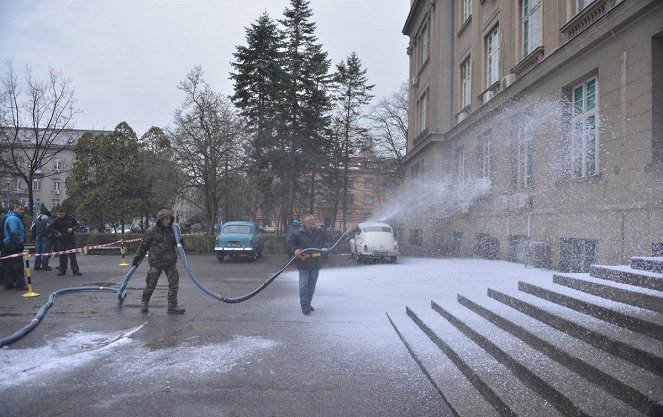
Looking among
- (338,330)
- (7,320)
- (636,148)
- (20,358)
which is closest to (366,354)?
(338,330)

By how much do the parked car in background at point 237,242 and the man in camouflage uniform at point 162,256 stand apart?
1310 centimetres

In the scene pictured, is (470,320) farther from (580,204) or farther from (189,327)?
(580,204)

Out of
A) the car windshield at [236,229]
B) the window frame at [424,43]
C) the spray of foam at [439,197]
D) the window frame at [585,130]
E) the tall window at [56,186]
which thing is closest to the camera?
the window frame at [585,130]

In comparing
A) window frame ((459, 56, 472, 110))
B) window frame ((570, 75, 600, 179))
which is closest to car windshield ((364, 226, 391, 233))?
window frame ((459, 56, 472, 110))

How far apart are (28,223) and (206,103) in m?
11.6

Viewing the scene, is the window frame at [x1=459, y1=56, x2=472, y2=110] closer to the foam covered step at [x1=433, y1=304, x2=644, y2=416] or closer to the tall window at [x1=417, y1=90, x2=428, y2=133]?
the tall window at [x1=417, y1=90, x2=428, y2=133]

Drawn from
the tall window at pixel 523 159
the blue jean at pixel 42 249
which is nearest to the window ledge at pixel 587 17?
the tall window at pixel 523 159

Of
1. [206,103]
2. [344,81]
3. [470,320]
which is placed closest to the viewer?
[470,320]

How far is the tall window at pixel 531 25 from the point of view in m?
15.1

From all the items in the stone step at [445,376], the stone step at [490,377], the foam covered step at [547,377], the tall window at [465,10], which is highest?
the tall window at [465,10]

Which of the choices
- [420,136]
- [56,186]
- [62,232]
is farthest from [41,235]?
[56,186]

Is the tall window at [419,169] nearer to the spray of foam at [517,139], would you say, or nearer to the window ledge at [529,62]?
the spray of foam at [517,139]

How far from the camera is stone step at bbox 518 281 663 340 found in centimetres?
434

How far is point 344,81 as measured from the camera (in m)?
40.8
